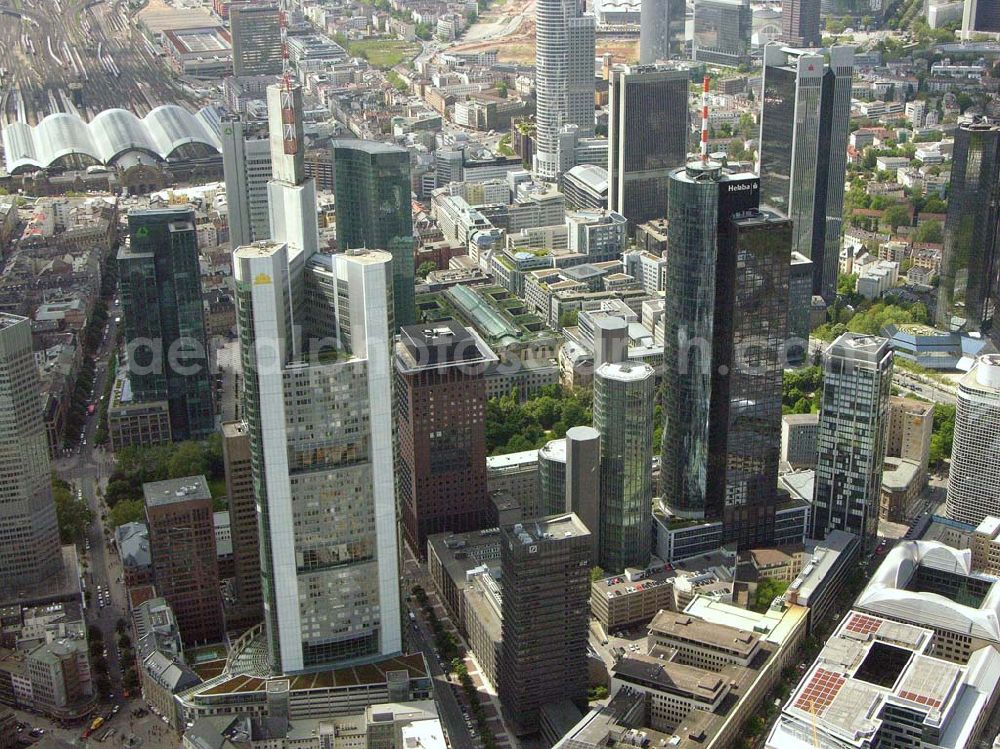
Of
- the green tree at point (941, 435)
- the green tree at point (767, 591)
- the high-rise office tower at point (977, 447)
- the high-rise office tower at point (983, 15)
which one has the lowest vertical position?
the green tree at point (767, 591)

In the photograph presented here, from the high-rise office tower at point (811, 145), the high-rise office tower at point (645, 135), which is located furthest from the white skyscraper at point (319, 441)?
the high-rise office tower at point (645, 135)

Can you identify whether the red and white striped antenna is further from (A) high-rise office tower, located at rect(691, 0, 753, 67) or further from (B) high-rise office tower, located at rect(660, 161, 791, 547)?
(A) high-rise office tower, located at rect(691, 0, 753, 67)

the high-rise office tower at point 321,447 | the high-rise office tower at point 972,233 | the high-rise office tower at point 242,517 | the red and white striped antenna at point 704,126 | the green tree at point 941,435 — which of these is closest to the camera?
the high-rise office tower at point 321,447

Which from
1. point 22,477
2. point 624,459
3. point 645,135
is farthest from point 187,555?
point 645,135

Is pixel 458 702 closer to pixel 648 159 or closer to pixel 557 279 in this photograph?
pixel 557 279

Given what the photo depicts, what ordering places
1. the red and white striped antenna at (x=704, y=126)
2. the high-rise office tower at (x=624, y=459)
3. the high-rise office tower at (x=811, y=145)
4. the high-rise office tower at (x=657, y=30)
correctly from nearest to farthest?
the high-rise office tower at (x=624, y=459) → the red and white striped antenna at (x=704, y=126) → the high-rise office tower at (x=811, y=145) → the high-rise office tower at (x=657, y=30)

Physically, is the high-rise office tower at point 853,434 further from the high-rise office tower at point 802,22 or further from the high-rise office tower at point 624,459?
the high-rise office tower at point 802,22

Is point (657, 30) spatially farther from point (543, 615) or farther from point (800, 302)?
point (543, 615)

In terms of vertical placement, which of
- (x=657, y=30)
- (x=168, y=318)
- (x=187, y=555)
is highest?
(x=657, y=30)
